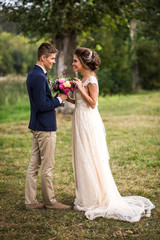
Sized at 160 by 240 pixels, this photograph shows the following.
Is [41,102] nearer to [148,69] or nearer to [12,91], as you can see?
[12,91]

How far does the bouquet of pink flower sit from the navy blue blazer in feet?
0.49

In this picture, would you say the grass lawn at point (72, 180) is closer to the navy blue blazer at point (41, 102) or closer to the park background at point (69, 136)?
the park background at point (69, 136)

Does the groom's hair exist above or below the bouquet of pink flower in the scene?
above

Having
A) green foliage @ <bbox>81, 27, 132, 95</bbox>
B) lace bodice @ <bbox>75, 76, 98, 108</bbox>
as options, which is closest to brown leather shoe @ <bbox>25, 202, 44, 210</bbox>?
lace bodice @ <bbox>75, 76, 98, 108</bbox>

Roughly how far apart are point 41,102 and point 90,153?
1056mm

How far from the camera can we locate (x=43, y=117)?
4.09 m

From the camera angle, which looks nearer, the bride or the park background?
the park background

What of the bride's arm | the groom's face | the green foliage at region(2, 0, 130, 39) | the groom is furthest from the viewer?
the green foliage at region(2, 0, 130, 39)

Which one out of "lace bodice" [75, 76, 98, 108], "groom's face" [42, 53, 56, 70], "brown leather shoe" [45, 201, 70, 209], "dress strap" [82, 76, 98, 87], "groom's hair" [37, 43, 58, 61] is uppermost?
"groom's hair" [37, 43, 58, 61]

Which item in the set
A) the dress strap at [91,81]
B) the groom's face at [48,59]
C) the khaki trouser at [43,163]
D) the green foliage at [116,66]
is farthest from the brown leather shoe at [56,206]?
the green foliage at [116,66]

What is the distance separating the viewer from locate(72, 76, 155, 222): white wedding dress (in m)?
4.33

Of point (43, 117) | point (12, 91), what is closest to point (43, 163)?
point (43, 117)

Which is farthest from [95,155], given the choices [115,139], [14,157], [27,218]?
[115,139]

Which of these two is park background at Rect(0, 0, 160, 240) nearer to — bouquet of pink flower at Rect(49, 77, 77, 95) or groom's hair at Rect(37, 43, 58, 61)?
bouquet of pink flower at Rect(49, 77, 77, 95)
